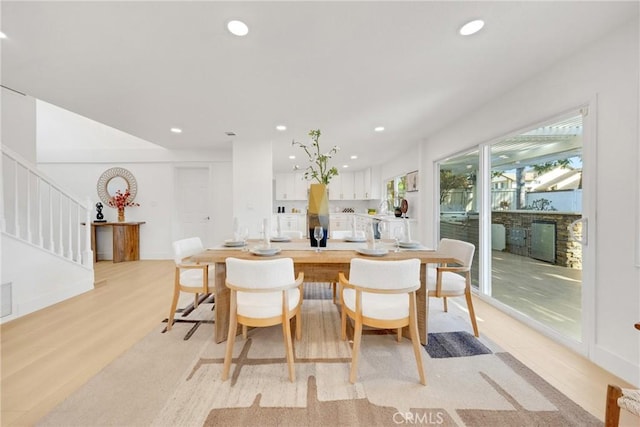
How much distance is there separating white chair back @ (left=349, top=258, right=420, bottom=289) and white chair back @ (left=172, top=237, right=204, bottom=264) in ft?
5.50

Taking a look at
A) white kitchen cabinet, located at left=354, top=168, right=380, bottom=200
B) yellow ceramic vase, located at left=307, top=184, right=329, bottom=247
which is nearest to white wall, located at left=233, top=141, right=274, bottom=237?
yellow ceramic vase, located at left=307, top=184, right=329, bottom=247

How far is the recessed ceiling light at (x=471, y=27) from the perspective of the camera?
159 cm

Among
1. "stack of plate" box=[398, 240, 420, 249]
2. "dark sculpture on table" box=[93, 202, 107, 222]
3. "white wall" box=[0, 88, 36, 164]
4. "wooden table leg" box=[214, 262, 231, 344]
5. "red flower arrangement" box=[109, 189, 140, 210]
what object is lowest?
"wooden table leg" box=[214, 262, 231, 344]

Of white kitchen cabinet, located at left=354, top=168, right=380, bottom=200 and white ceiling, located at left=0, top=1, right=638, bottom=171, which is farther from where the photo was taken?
white kitchen cabinet, located at left=354, top=168, right=380, bottom=200

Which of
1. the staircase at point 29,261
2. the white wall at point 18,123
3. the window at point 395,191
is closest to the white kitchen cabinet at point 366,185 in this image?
the window at point 395,191

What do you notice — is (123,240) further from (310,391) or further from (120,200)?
(310,391)

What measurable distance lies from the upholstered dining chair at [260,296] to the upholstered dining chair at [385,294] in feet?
1.38

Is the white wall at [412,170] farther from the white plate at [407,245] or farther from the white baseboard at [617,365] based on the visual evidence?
the white baseboard at [617,365]

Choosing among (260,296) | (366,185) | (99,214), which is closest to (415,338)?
(260,296)

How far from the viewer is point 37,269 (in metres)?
2.79

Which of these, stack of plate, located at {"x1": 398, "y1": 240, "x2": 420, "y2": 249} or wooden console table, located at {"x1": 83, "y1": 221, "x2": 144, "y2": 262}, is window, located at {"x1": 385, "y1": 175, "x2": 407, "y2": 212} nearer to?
stack of plate, located at {"x1": 398, "y1": 240, "x2": 420, "y2": 249}

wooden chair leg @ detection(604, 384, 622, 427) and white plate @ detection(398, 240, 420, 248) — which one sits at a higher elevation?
white plate @ detection(398, 240, 420, 248)

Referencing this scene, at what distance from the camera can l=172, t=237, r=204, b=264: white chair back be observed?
2.28 m

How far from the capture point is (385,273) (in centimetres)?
154
